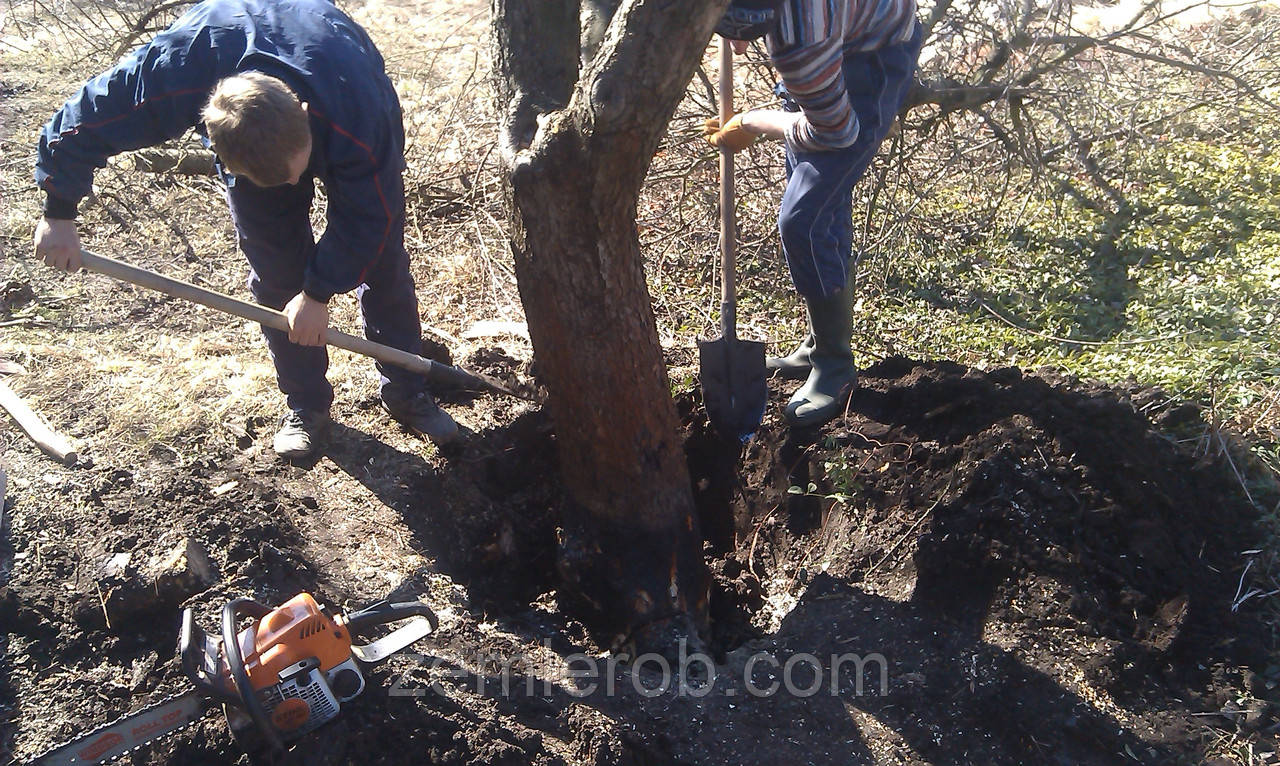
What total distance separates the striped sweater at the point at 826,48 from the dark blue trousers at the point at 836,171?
72 millimetres

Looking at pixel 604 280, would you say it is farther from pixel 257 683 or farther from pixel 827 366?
pixel 257 683

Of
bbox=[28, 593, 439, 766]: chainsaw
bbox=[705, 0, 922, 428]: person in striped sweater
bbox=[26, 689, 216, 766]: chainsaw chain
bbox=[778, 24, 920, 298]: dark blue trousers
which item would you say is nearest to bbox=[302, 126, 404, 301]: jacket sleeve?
bbox=[28, 593, 439, 766]: chainsaw

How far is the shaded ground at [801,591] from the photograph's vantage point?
89.3 inches

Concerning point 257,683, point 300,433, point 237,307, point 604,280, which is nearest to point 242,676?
point 257,683

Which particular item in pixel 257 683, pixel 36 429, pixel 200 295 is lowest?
pixel 257 683

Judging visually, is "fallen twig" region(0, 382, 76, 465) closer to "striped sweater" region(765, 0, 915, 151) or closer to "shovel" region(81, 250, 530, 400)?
"shovel" region(81, 250, 530, 400)

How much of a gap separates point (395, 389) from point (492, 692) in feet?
4.50

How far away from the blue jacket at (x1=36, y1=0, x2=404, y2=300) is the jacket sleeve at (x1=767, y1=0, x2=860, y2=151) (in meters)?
1.18

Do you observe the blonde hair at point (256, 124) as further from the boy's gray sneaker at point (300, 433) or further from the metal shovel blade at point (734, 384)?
the metal shovel blade at point (734, 384)

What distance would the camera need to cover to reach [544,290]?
2.60m

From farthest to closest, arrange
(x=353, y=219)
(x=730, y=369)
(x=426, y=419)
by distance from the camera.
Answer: (x=426, y=419), (x=730, y=369), (x=353, y=219)

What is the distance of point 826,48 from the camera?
2.51 m

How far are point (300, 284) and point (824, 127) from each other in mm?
1852

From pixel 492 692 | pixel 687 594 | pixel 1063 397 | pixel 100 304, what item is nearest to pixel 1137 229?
pixel 1063 397
